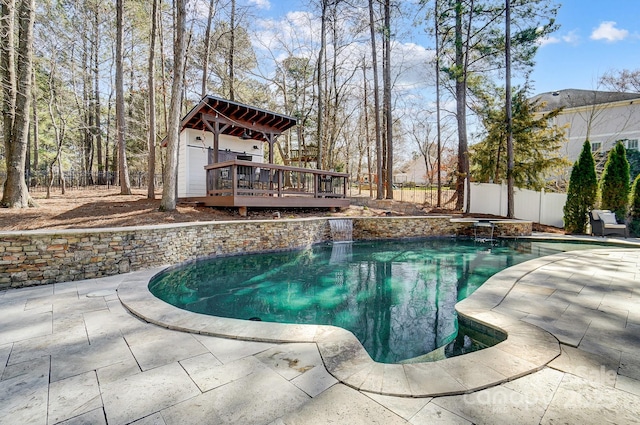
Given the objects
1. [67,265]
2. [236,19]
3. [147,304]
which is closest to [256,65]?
[236,19]

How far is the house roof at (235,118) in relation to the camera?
1050cm

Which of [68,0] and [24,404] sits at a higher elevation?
[68,0]

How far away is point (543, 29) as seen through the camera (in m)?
11.5

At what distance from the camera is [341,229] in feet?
34.3

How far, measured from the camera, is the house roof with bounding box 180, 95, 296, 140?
10.5 m

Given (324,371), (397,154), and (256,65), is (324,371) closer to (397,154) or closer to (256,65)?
(256,65)

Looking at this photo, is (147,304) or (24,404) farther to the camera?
(147,304)

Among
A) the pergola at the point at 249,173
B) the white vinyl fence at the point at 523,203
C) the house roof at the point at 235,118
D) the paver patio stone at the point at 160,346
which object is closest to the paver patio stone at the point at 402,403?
the paver patio stone at the point at 160,346

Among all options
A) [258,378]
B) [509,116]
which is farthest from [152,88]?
[509,116]

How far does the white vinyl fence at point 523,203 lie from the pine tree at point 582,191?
1.37 m

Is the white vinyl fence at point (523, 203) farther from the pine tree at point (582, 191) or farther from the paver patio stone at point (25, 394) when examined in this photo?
the paver patio stone at point (25, 394)

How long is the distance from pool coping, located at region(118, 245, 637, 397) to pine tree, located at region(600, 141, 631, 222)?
35.4 ft

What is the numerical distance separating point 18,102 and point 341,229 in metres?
9.58

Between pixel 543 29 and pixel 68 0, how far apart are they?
1972 cm
